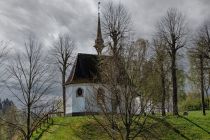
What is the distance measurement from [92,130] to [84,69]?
13247 millimetres

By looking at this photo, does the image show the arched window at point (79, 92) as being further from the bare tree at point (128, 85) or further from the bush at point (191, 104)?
the bush at point (191, 104)

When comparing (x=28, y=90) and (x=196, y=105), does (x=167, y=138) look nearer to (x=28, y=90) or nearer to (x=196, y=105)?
(x=28, y=90)

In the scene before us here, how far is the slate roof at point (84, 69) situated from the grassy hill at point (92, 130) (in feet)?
23.5

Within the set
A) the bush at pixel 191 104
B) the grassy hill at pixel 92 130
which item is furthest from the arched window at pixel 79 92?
the bush at pixel 191 104

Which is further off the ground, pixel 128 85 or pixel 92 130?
pixel 128 85

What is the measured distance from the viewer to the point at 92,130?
1635 inches

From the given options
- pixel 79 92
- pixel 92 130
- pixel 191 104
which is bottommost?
pixel 92 130

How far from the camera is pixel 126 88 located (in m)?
24.6

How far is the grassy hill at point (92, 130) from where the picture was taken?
1575 inches

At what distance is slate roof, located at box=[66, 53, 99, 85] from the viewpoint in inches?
2045

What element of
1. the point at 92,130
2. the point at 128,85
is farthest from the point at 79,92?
the point at 128,85

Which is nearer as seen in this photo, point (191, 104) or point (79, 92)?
point (79, 92)

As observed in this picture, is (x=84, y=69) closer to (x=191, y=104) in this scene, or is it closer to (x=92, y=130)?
(x=92, y=130)

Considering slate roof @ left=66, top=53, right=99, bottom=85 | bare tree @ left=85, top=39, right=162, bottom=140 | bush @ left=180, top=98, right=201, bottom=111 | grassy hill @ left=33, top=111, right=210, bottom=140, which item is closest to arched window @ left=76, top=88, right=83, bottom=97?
slate roof @ left=66, top=53, right=99, bottom=85
